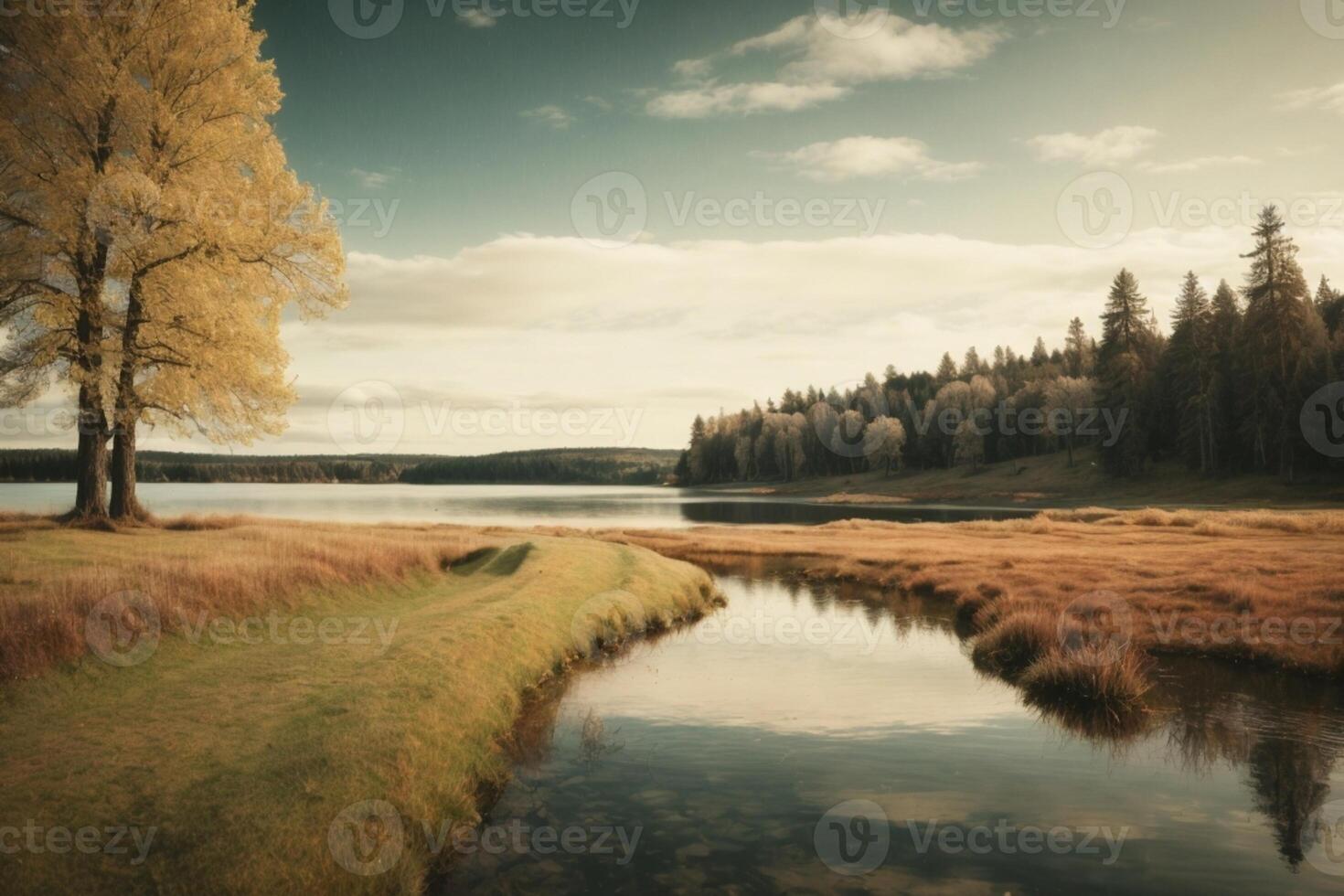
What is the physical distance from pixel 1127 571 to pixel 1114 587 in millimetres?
4116

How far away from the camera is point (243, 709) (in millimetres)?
12500

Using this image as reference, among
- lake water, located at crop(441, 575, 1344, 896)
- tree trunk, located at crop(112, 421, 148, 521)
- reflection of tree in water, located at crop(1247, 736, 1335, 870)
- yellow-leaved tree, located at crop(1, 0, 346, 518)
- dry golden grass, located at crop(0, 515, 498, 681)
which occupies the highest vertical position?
yellow-leaved tree, located at crop(1, 0, 346, 518)

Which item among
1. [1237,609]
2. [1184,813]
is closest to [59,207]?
[1184,813]

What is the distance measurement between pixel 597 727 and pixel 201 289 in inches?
764

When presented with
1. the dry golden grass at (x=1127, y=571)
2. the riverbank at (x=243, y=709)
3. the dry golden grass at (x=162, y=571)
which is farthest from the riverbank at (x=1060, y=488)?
the dry golden grass at (x=162, y=571)

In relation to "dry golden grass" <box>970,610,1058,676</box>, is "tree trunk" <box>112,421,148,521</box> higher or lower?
higher

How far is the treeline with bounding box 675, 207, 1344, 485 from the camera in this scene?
236 ft

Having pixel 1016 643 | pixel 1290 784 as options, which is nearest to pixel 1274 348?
pixel 1016 643

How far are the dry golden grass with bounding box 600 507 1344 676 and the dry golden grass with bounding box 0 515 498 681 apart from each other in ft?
68.5

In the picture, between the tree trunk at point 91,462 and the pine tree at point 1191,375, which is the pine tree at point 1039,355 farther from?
the tree trunk at point 91,462

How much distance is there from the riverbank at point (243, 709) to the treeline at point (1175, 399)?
264 feet

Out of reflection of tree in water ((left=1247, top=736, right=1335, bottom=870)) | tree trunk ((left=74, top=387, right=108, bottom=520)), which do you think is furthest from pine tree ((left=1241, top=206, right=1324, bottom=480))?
tree trunk ((left=74, top=387, right=108, bottom=520))

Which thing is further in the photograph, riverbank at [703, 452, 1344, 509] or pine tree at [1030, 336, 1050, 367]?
pine tree at [1030, 336, 1050, 367]

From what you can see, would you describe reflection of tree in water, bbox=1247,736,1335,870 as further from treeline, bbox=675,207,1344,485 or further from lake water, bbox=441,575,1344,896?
treeline, bbox=675,207,1344,485
